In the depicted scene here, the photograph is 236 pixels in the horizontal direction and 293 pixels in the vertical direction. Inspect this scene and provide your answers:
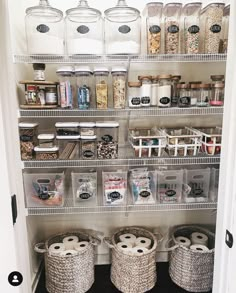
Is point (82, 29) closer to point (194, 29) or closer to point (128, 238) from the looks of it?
point (194, 29)

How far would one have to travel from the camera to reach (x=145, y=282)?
1754mm

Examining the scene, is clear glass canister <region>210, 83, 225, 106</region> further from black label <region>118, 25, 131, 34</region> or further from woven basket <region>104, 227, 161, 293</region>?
woven basket <region>104, 227, 161, 293</region>

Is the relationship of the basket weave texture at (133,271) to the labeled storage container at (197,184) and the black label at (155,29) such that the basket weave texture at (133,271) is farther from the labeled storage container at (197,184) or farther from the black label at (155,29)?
the black label at (155,29)

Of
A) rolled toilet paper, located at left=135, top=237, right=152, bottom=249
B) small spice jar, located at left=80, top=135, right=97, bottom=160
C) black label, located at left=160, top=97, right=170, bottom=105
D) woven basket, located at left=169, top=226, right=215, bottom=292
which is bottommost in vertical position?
woven basket, located at left=169, top=226, right=215, bottom=292

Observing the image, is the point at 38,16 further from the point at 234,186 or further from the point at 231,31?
the point at 234,186

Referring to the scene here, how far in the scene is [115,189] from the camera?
169cm

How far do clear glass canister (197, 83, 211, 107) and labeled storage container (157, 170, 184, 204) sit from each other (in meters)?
0.47

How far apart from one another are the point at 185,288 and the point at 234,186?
1.25 meters

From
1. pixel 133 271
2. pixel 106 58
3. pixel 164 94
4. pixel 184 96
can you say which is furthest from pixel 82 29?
pixel 133 271

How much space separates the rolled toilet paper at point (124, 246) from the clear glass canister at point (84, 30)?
131cm

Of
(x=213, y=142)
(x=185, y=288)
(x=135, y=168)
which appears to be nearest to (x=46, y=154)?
(x=135, y=168)

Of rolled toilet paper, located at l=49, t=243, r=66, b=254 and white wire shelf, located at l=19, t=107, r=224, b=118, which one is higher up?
white wire shelf, located at l=19, t=107, r=224, b=118

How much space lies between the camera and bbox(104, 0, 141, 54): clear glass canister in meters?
1.54

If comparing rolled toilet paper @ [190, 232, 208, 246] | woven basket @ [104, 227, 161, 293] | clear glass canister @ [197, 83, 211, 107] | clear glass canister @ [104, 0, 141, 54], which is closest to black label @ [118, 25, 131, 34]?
clear glass canister @ [104, 0, 141, 54]
